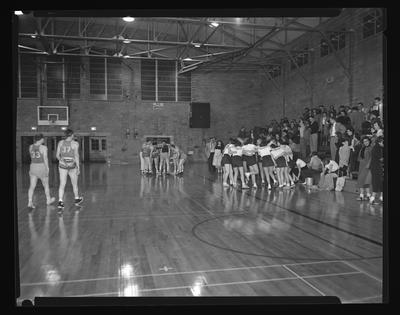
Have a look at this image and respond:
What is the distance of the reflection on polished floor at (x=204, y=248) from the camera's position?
139 inches

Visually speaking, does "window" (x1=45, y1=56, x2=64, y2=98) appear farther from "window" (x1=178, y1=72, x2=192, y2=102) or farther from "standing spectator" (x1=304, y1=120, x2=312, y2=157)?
"standing spectator" (x1=304, y1=120, x2=312, y2=157)

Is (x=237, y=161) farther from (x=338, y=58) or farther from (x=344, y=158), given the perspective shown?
(x=338, y=58)

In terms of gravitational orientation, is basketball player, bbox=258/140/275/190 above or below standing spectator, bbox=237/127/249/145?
below

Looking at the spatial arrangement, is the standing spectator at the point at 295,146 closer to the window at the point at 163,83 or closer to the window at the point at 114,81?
the window at the point at 163,83

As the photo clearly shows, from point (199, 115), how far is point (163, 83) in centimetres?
305

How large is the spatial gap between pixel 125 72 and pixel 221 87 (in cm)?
605

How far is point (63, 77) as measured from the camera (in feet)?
75.6

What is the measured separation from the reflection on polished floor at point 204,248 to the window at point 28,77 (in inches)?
649

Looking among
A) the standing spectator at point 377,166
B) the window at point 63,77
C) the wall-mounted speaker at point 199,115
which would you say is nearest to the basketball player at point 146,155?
the wall-mounted speaker at point 199,115

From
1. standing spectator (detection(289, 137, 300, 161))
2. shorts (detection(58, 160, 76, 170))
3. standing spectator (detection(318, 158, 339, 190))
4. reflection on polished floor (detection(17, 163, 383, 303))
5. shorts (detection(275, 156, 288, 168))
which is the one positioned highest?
standing spectator (detection(289, 137, 300, 161))

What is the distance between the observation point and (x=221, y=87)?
79.8ft

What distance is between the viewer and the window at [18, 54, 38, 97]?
22062 millimetres

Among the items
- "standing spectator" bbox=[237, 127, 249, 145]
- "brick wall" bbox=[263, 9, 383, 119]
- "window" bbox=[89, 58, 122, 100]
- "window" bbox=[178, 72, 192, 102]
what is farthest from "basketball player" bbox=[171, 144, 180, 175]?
"window" bbox=[89, 58, 122, 100]

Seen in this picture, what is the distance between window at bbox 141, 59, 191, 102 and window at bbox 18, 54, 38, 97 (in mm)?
6261
